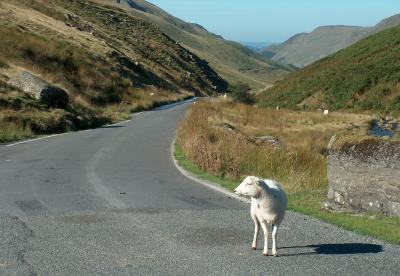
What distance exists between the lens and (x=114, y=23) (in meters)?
109

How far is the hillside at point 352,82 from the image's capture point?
50438 mm

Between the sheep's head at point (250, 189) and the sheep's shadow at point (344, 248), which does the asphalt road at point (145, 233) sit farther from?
the sheep's head at point (250, 189)

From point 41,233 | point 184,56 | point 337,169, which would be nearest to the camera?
point 41,233

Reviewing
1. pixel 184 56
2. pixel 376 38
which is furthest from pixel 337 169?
pixel 184 56

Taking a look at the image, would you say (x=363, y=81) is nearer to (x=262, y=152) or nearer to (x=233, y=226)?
(x=262, y=152)

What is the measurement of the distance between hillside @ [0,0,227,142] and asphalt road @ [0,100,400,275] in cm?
1287

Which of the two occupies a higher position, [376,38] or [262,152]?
A: [376,38]

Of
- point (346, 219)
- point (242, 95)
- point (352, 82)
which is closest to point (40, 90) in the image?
point (346, 219)

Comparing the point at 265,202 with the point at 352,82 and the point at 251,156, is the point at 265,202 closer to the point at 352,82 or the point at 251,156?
the point at 251,156

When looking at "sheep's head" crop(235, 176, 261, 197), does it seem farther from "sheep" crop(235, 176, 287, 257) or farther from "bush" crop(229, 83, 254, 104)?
"bush" crop(229, 83, 254, 104)

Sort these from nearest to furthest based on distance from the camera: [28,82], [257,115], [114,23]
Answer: [28,82] < [257,115] < [114,23]

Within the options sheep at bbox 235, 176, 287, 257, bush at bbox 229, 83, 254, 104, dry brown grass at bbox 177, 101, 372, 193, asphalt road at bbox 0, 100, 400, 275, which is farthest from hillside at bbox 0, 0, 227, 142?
sheep at bbox 235, 176, 287, 257

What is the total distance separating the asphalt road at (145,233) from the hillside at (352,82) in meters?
35.4

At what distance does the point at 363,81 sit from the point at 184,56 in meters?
69.7
